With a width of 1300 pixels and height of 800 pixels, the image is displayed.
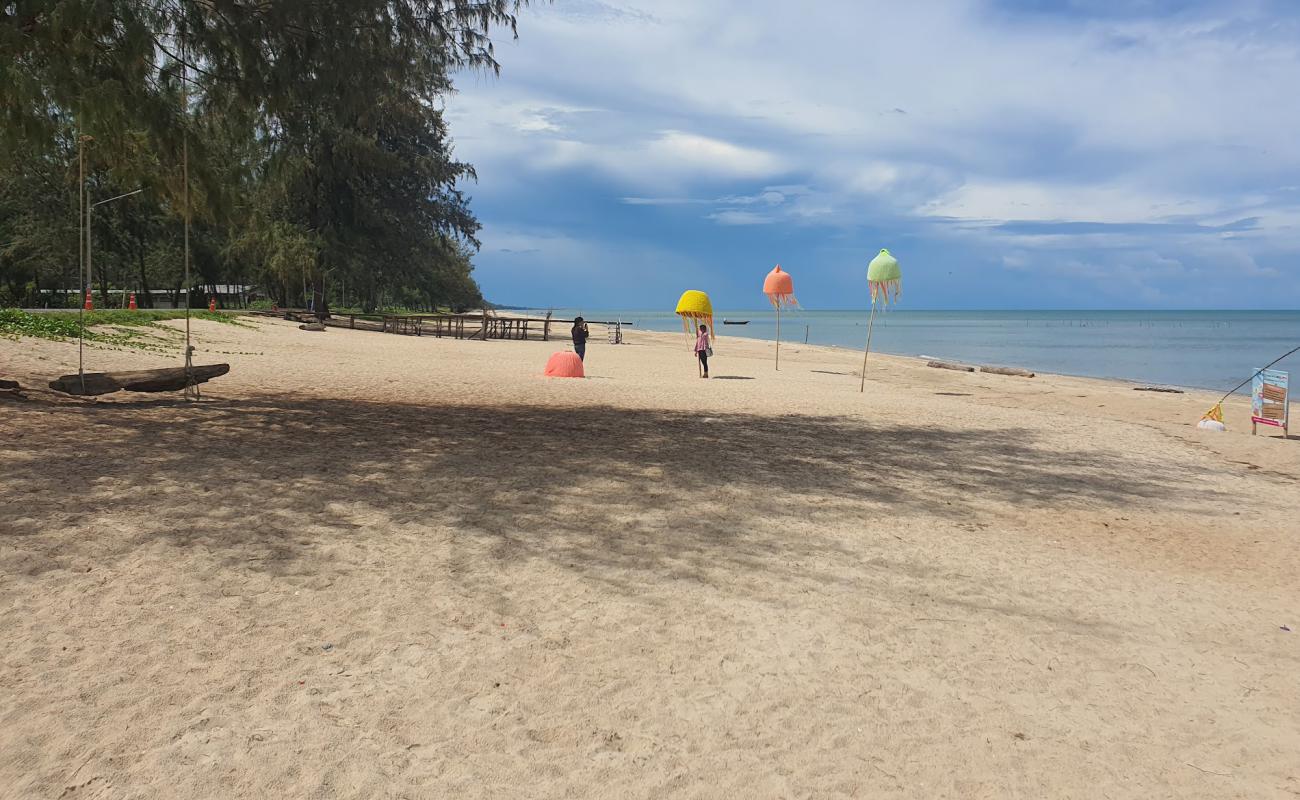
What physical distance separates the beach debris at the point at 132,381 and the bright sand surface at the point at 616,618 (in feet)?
1.39

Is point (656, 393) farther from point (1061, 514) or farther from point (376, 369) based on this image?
point (1061, 514)

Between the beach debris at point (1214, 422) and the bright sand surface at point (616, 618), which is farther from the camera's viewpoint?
the beach debris at point (1214, 422)

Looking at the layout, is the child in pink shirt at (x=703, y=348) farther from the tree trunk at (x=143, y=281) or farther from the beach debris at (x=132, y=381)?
the tree trunk at (x=143, y=281)

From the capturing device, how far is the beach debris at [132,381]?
10203mm

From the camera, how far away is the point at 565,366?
18656mm

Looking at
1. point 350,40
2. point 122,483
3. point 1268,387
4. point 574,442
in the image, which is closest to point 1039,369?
point 1268,387

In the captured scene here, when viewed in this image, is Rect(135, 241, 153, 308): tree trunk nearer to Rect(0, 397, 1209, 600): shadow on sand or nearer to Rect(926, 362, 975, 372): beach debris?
Rect(0, 397, 1209, 600): shadow on sand

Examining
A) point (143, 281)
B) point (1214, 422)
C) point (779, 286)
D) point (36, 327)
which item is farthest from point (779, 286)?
point (143, 281)

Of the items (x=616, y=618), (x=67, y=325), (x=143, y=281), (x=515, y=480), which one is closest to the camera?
(x=616, y=618)

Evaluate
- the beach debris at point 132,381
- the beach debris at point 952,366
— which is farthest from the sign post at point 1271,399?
the beach debris at point 132,381

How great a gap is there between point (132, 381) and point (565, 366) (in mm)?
9348

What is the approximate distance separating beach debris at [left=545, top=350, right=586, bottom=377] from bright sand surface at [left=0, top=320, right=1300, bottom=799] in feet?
28.2

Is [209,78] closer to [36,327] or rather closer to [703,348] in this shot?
[36,327]

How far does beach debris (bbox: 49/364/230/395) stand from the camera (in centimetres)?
1020
